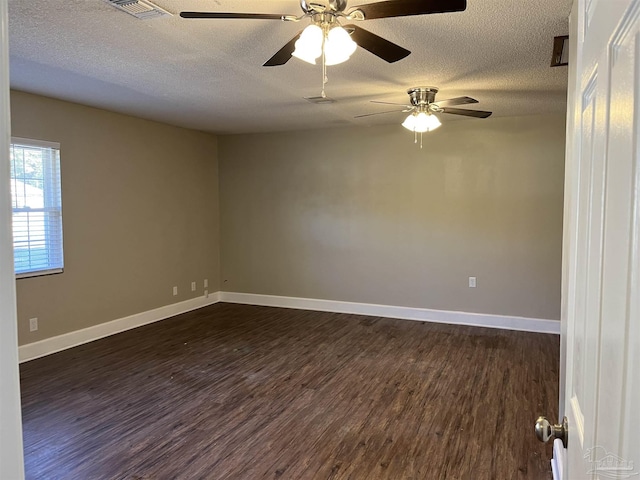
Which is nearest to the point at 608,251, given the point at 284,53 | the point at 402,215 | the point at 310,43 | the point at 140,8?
A: the point at 310,43

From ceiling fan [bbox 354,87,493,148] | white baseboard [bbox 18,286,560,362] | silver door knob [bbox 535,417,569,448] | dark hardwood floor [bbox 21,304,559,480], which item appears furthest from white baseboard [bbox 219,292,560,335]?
silver door knob [bbox 535,417,569,448]

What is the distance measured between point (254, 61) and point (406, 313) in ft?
12.3

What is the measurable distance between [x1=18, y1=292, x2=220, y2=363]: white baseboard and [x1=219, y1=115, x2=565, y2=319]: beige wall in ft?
2.75

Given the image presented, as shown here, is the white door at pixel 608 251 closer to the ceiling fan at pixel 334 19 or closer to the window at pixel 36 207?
the ceiling fan at pixel 334 19

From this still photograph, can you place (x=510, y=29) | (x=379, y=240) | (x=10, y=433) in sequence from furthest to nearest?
(x=379, y=240), (x=510, y=29), (x=10, y=433)

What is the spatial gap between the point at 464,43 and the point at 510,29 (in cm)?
30

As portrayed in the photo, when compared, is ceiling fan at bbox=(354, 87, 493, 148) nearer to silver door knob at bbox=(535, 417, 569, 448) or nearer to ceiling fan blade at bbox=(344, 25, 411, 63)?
ceiling fan blade at bbox=(344, 25, 411, 63)

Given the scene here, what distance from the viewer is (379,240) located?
575cm

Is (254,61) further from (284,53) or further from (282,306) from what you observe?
(282,306)

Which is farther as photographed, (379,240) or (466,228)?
(379,240)

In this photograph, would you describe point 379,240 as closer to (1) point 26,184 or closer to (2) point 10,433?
(1) point 26,184

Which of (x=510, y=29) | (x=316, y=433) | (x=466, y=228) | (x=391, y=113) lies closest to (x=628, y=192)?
(x=510, y=29)

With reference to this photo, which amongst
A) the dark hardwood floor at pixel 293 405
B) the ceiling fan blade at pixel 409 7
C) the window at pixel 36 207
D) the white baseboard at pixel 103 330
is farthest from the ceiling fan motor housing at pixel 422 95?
the white baseboard at pixel 103 330

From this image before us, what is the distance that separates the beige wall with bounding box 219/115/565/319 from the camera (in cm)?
504
